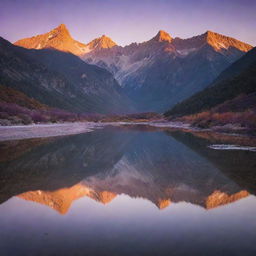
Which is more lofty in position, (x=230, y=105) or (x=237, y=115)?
(x=230, y=105)

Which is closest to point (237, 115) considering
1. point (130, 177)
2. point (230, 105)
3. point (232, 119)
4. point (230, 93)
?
point (232, 119)

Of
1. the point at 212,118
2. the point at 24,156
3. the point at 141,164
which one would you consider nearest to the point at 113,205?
the point at 141,164

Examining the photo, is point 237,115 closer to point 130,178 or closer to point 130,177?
point 130,177

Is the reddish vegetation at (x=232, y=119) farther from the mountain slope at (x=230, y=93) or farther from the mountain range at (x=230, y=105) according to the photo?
the mountain slope at (x=230, y=93)

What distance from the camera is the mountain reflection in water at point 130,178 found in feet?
44.3

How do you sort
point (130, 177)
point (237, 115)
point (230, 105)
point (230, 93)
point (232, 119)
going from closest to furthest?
point (130, 177) → point (237, 115) → point (232, 119) → point (230, 105) → point (230, 93)

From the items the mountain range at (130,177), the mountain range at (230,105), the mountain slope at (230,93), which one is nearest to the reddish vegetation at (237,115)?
the mountain range at (230,105)

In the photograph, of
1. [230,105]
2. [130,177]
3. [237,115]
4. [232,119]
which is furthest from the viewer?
[230,105]

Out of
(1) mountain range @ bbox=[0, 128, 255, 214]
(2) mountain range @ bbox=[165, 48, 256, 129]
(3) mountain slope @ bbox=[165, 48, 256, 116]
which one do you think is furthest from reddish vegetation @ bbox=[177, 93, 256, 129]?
(1) mountain range @ bbox=[0, 128, 255, 214]

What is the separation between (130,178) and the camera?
18344 millimetres

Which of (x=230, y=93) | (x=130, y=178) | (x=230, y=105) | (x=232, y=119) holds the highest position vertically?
(x=230, y=93)

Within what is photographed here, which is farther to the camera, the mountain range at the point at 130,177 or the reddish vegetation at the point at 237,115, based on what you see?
the reddish vegetation at the point at 237,115

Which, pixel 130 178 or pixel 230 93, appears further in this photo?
pixel 230 93

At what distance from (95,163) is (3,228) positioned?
1422 cm
